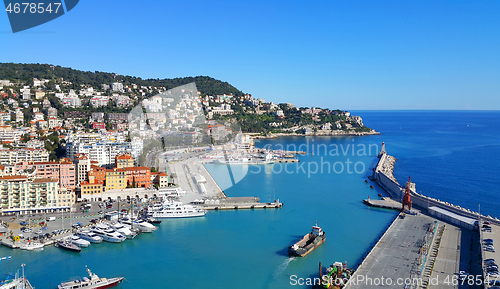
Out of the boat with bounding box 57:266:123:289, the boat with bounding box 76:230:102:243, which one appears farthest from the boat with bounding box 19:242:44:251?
the boat with bounding box 57:266:123:289

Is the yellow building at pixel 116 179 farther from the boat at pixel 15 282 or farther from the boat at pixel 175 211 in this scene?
the boat at pixel 15 282

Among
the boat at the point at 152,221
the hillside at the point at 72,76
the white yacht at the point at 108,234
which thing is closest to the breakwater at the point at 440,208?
the boat at the point at 152,221

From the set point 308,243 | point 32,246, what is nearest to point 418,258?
point 308,243

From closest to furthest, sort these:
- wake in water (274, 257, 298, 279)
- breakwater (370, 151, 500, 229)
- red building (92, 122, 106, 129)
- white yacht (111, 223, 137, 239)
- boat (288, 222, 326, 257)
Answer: wake in water (274, 257, 298, 279)
boat (288, 222, 326, 257)
white yacht (111, 223, 137, 239)
breakwater (370, 151, 500, 229)
red building (92, 122, 106, 129)

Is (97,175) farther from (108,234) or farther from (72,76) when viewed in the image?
(72,76)

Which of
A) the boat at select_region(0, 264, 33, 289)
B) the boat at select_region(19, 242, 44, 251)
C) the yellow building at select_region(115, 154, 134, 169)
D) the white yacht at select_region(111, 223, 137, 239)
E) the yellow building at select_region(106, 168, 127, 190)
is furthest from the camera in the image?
the yellow building at select_region(115, 154, 134, 169)

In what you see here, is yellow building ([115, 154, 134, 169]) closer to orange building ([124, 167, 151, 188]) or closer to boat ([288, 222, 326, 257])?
orange building ([124, 167, 151, 188])
